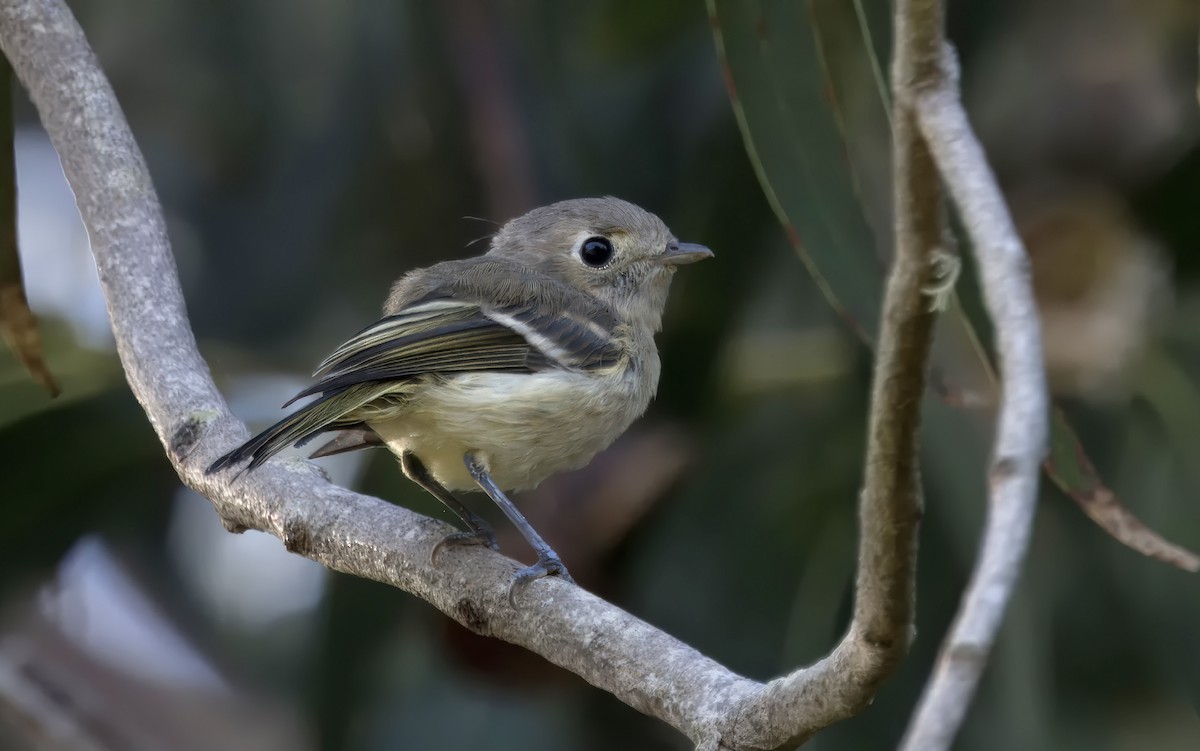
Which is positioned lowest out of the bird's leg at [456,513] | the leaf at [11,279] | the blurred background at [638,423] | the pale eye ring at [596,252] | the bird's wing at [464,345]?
the blurred background at [638,423]

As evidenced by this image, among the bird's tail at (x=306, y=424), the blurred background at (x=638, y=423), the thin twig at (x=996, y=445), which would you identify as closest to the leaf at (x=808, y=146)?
the blurred background at (x=638, y=423)

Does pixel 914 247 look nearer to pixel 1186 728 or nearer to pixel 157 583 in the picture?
pixel 1186 728

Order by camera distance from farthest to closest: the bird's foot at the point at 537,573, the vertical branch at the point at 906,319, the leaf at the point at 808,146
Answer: the leaf at the point at 808,146 < the bird's foot at the point at 537,573 < the vertical branch at the point at 906,319

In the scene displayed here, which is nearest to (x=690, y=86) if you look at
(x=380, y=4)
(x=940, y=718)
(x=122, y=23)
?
(x=380, y=4)

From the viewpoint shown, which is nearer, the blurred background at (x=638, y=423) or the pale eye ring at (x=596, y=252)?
the pale eye ring at (x=596, y=252)

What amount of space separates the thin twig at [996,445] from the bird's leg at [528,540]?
1181 mm

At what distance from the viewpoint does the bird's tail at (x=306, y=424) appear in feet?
6.47

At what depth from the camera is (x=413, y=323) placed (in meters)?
2.46

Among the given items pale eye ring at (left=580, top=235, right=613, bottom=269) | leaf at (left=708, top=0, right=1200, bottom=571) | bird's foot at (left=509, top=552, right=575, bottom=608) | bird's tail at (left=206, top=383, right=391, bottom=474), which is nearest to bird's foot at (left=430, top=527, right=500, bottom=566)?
bird's foot at (left=509, top=552, right=575, bottom=608)

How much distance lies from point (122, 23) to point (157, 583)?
2023mm

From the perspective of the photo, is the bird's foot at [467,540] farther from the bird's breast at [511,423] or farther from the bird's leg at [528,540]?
the bird's breast at [511,423]

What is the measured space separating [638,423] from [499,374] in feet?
5.89

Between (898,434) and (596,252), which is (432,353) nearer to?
(596,252)

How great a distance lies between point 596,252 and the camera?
2979mm
